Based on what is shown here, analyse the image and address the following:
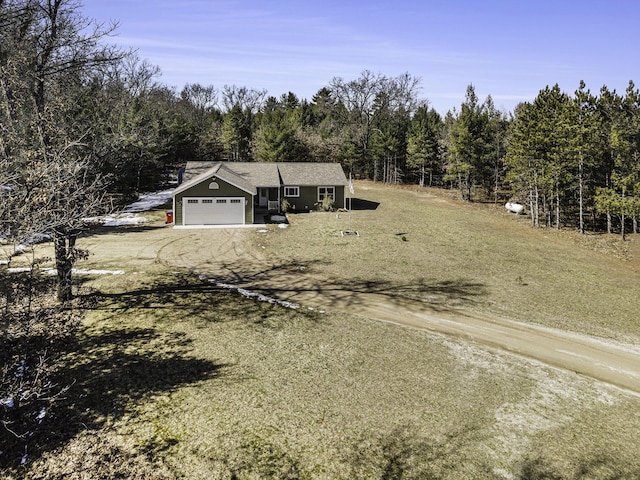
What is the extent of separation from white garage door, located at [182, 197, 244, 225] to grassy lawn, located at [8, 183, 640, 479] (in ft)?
35.8

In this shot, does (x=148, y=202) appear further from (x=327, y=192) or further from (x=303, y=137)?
(x=303, y=137)

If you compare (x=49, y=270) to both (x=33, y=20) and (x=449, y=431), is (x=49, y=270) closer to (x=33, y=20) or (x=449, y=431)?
(x=33, y=20)

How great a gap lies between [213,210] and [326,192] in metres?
11.5

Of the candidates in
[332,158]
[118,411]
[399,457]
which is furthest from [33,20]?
[332,158]

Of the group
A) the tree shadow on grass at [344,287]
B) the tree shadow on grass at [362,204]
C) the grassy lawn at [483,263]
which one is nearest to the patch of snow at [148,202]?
the grassy lawn at [483,263]

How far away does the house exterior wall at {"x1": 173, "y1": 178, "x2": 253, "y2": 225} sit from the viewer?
108 feet

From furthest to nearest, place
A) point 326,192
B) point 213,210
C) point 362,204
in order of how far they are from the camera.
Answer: point 362,204
point 326,192
point 213,210

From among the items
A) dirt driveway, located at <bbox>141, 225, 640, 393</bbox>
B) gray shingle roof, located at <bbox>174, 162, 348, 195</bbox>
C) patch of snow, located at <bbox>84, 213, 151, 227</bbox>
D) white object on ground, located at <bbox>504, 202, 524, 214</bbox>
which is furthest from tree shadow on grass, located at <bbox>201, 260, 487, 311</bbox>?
white object on ground, located at <bbox>504, 202, 524, 214</bbox>

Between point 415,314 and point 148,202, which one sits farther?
point 148,202

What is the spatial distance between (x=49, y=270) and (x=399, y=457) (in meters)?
18.5

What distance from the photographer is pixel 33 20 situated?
1575cm

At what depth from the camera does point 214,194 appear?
3331cm

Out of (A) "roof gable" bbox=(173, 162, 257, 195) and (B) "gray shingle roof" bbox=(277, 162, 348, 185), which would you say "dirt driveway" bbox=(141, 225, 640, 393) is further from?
(B) "gray shingle roof" bbox=(277, 162, 348, 185)

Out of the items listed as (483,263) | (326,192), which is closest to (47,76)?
(483,263)
